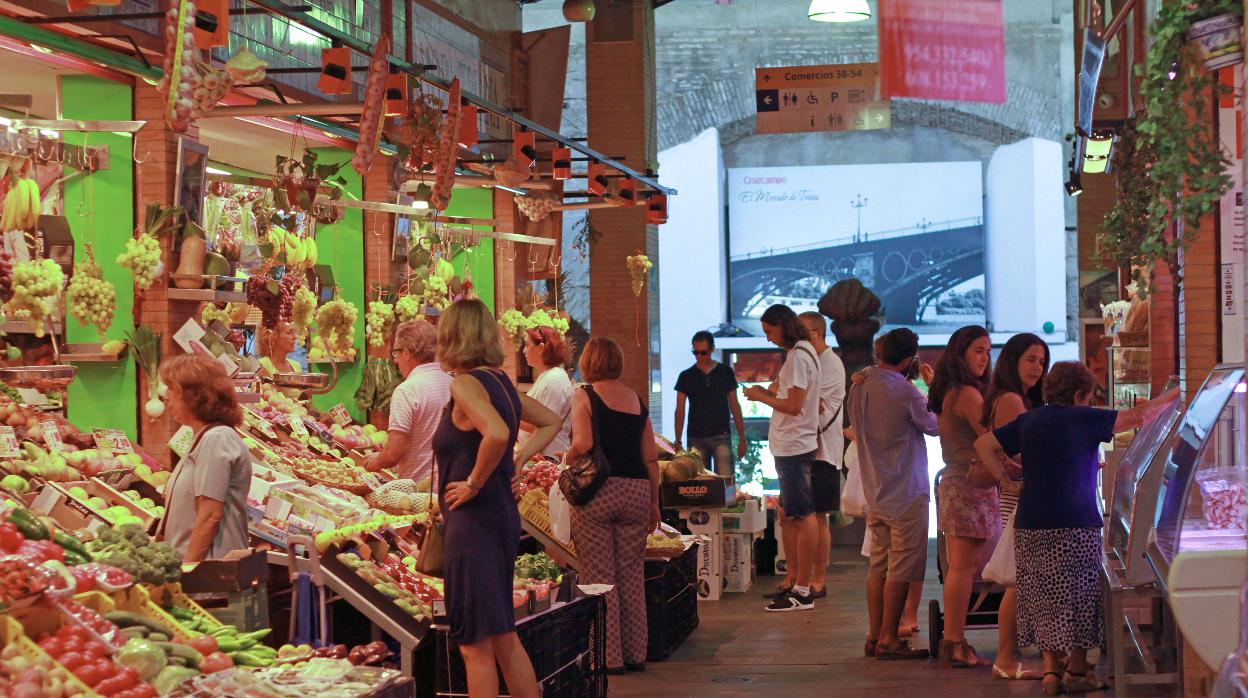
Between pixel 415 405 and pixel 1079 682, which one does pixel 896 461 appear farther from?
pixel 415 405

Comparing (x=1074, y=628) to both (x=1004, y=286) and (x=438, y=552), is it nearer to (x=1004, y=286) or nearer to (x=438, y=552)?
(x=438, y=552)

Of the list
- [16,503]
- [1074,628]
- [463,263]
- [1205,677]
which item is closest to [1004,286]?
[463,263]

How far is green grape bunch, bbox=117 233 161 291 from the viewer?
651 centimetres

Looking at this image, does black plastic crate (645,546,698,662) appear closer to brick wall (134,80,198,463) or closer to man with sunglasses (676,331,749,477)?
brick wall (134,80,198,463)

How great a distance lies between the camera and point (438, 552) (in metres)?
4.86

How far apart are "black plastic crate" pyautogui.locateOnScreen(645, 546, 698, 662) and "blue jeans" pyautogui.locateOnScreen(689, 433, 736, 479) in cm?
328

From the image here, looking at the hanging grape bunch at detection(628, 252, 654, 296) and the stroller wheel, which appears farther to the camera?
the hanging grape bunch at detection(628, 252, 654, 296)

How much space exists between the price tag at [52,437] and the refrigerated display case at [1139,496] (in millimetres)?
4049

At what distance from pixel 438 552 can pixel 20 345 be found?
103 inches

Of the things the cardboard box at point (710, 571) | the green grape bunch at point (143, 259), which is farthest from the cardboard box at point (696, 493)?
the green grape bunch at point (143, 259)

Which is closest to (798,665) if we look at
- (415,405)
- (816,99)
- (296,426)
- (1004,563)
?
(1004,563)

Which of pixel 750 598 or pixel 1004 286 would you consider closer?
pixel 750 598

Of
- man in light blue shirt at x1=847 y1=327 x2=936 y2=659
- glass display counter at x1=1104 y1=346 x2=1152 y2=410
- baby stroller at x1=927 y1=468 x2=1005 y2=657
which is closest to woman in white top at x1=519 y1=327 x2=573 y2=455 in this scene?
man in light blue shirt at x1=847 y1=327 x2=936 y2=659

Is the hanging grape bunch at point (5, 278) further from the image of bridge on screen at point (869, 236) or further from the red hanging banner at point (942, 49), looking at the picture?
the image of bridge on screen at point (869, 236)
